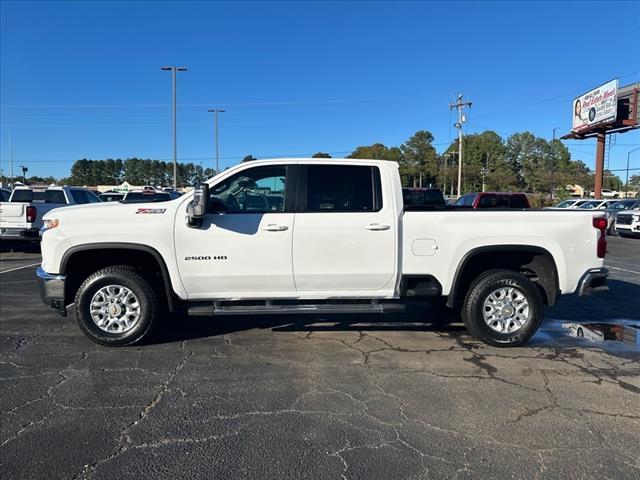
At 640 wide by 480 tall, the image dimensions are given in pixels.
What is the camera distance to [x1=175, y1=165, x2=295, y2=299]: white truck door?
196 inches

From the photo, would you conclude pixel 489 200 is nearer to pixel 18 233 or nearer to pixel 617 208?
pixel 617 208

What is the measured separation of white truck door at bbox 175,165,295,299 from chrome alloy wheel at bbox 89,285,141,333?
63cm

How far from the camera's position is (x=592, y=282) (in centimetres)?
526

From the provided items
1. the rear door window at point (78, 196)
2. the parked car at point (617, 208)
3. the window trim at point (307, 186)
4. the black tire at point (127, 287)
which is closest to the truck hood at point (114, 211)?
the black tire at point (127, 287)

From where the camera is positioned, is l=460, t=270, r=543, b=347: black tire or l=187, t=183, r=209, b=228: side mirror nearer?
l=187, t=183, r=209, b=228: side mirror

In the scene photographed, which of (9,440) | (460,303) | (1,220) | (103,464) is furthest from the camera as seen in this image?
(1,220)

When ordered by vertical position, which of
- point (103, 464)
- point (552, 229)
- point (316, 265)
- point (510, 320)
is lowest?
point (103, 464)

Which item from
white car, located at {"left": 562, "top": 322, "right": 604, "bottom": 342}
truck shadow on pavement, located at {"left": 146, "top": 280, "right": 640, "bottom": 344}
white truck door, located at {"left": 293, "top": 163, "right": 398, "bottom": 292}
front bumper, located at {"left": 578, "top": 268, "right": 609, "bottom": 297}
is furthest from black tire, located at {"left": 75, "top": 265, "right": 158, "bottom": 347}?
white car, located at {"left": 562, "top": 322, "right": 604, "bottom": 342}

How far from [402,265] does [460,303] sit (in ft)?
3.39

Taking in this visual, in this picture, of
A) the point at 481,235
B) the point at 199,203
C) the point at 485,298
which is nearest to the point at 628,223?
the point at 485,298

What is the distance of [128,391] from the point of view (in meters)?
4.05

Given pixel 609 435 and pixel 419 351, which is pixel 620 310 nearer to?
pixel 419 351

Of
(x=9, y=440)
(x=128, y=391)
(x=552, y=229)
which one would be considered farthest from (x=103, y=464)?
(x=552, y=229)

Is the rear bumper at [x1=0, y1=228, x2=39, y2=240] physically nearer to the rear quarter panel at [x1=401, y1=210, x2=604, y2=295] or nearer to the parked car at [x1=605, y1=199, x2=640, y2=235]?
the rear quarter panel at [x1=401, y1=210, x2=604, y2=295]
